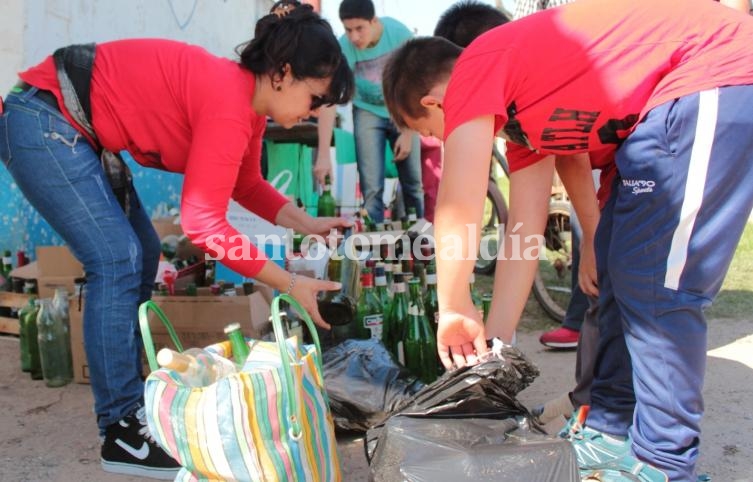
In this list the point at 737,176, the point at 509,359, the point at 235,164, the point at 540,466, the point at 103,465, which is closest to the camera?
the point at 540,466

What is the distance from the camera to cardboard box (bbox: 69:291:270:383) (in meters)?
2.59

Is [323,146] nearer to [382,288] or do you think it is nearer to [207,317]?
[382,288]

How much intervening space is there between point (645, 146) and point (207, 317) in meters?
1.81

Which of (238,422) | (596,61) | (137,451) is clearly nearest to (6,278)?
(137,451)

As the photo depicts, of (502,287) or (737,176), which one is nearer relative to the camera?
(737,176)

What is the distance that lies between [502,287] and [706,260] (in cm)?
61

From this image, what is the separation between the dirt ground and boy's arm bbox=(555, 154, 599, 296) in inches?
25.6

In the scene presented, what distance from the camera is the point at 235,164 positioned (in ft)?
6.39

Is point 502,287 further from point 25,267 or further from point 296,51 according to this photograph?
point 25,267

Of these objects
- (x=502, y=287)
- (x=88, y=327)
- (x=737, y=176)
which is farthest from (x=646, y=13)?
(x=88, y=327)

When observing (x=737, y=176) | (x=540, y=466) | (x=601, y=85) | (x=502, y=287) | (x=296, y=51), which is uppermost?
(x=296, y=51)

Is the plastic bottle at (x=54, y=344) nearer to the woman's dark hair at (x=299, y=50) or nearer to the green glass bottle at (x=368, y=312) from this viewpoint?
the green glass bottle at (x=368, y=312)

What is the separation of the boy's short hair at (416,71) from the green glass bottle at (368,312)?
1139 mm

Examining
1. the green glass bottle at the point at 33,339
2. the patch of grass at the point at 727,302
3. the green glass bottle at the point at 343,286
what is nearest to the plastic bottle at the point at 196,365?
the green glass bottle at the point at 343,286
